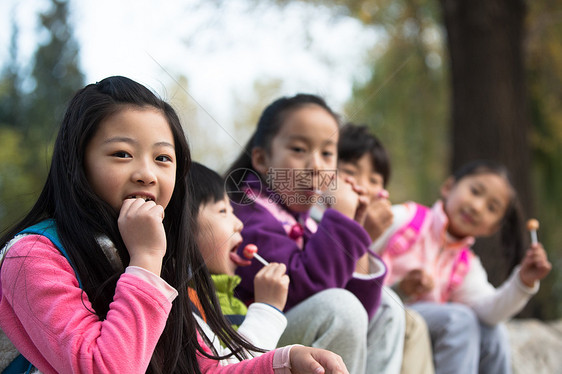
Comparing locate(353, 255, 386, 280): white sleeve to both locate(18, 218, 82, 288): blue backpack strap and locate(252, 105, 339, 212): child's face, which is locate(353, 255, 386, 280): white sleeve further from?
locate(18, 218, 82, 288): blue backpack strap

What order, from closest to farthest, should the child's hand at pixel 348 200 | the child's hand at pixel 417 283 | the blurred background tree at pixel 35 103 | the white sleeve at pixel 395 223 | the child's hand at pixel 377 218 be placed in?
1. the blurred background tree at pixel 35 103
2. the child's hand at pixel 348 200
3. the child's hand at pixel 377 218
4. the white sleeve at pixel 395 223
5. the child's hand at pixel 417 283

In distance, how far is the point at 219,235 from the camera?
1.00 m

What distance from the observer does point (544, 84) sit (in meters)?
3.93

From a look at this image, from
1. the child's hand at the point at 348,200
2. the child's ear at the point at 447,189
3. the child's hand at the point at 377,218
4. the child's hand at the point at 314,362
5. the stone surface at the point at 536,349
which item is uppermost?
the child's hand at the point at 348,200

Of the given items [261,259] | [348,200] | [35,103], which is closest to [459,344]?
[348,200]

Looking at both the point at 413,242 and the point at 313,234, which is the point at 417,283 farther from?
the point at 313,234

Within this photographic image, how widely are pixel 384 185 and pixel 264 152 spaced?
1.82ft

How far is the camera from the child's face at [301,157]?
1.06 meters

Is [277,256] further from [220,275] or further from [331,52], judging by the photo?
[331,52]

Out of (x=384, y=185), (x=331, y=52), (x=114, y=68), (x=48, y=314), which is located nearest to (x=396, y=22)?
(x=331, y=52)

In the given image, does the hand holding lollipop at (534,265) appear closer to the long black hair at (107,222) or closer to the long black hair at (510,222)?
the long black hair at (510,222)

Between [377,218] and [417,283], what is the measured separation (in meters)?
0.42

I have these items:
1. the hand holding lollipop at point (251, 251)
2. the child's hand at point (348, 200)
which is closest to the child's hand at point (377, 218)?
the child's hand at point (348, 200)

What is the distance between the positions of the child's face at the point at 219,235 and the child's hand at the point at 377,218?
0.99ft
